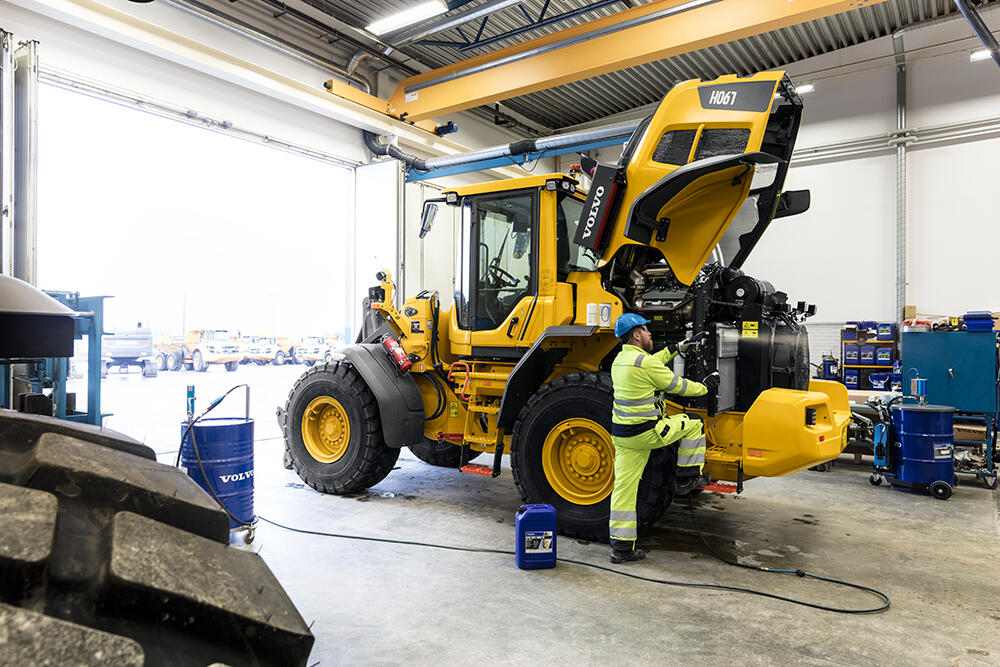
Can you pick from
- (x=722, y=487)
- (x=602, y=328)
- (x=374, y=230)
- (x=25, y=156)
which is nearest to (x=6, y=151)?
(x=25, y=156)

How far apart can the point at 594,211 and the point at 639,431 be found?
171cm

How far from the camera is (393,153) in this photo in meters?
10.0

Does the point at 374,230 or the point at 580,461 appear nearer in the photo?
the point at 580,461

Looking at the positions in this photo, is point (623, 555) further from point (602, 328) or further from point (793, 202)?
point (793, 202)

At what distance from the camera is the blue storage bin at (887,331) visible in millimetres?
11430

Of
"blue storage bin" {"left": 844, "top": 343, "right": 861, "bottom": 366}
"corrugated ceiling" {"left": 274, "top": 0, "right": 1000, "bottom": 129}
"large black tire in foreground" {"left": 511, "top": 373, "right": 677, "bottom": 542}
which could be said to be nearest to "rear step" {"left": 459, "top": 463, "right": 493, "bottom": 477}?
"large black tire in foreground" {"left": 511, "top": 373, "right": 677, "bottom": 542}

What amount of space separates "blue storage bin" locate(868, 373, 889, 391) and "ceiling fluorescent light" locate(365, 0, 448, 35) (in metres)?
9.79

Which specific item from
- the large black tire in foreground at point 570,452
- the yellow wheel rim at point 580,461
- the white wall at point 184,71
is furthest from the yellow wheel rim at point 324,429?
the white wall at point 184,71

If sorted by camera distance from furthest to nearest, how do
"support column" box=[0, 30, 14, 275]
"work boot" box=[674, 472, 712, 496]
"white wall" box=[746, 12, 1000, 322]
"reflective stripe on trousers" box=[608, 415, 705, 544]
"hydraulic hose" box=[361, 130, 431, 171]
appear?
"white wall" box=[746, 12, 1000, 322] → "hydraulic hose" box=[361, 130, 431, 171] → "support column" box=[0, 30, 14, 275] → "work boot" box=[674, 472, 712, 496] → "reflective stripe on trousers" box=[608, 415, 705, 544]

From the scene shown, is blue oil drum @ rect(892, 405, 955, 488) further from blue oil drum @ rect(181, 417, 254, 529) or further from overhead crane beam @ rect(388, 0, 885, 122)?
blue oil drum @ rect(181, 417, 254, 529)

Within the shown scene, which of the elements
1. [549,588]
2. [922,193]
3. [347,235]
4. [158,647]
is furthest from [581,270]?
[922,193]

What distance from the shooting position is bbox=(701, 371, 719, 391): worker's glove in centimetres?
432

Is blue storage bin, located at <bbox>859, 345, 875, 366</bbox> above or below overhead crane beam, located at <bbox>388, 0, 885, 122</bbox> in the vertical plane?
below

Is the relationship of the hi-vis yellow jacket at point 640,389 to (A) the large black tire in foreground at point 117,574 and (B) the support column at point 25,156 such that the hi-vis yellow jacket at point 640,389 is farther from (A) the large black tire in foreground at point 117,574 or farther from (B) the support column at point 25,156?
Result: (B) the support column at point 25,156
